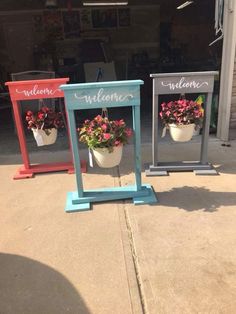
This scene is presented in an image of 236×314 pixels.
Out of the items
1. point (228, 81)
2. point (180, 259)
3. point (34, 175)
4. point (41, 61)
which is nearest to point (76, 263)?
point (180, 259)

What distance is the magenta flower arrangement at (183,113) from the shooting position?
351cm

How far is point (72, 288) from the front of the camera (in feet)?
6.95

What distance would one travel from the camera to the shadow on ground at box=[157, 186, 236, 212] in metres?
2.96

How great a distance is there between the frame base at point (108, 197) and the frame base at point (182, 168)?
49 centimetres

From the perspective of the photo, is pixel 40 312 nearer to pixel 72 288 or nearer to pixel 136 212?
pixel 72 288

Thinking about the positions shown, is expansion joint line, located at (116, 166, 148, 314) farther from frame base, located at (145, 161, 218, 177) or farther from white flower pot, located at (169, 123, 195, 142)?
white flower pot, located at (169, 123, 195, 142)

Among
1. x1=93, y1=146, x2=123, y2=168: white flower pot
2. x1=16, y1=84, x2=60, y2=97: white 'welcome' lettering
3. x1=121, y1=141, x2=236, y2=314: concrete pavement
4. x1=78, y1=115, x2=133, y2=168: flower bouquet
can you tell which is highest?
x1=16, y1=84, x2=60, y2=97: white 'welcome' lettering

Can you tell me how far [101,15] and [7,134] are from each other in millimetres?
5558

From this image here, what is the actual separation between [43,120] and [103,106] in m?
1.06

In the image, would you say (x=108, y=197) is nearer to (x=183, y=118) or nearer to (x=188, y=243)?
(x=188, y=243)

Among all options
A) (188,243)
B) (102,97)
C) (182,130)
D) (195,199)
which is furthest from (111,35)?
(188,243)

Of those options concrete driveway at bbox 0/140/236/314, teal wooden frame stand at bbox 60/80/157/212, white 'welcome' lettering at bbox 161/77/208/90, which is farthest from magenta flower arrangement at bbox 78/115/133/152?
white 'welcome' lettering at bbox 161/77/208/90

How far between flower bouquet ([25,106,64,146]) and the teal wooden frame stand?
779 millimetres

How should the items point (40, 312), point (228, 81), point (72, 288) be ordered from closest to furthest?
point (40, 312) < point (72, 288) < point (228, 81)
